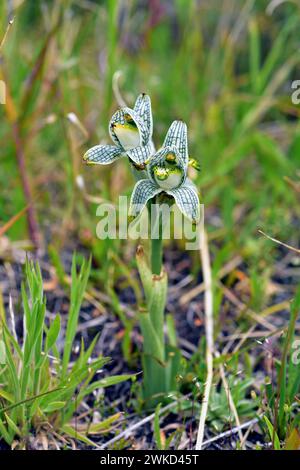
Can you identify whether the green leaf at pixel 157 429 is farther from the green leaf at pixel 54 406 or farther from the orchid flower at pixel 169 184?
the orchid flower at pixel 169 184

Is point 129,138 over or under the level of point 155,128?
under

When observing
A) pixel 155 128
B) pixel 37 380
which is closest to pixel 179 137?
pixel 37 380

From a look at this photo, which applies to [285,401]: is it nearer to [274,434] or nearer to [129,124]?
[274,434]

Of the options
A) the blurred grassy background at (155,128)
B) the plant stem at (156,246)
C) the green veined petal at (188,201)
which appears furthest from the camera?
the blurred grassy background at (155,128)

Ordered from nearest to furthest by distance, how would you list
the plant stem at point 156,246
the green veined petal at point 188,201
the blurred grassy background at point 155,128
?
1. the green veined petal at point 188,201
2. the plant stem at point 156,246
3. the blurred grassy background at point 155,128

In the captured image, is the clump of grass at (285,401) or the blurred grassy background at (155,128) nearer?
the clump of grass at (285,401)

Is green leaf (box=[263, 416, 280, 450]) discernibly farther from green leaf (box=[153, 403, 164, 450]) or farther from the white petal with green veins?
the white petal with green veins

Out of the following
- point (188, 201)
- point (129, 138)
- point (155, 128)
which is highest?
point (155, 128)

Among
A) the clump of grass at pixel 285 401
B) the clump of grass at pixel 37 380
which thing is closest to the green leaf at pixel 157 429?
the clump of grass at pixel 37 380
